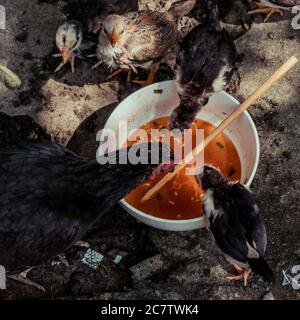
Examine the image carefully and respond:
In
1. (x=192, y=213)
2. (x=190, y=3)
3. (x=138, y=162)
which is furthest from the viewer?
(x=190, y=3)

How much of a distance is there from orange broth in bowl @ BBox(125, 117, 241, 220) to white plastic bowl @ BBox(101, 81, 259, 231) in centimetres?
7

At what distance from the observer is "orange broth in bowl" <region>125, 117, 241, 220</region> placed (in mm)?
4375

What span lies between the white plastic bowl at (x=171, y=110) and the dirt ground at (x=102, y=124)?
0.34 meters

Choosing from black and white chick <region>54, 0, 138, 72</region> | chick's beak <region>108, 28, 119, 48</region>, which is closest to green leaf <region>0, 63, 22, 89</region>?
black and white chick <region>54, 0, 138, 72</region>

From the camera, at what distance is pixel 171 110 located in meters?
4.75

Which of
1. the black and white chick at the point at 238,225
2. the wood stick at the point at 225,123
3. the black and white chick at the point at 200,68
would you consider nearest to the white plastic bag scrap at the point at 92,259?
the wood stick at the point at 225,123

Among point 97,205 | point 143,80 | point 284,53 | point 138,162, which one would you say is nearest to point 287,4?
point 284,53

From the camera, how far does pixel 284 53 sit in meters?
5.05

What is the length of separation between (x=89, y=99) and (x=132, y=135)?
597mm

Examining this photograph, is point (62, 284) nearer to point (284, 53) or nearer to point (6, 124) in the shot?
point (6, 124)

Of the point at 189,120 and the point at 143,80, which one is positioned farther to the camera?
the point at 143,80

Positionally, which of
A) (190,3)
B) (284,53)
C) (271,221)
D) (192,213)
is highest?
(190,3)

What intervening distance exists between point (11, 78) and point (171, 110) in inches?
52.6

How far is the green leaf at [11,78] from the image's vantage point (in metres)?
5.00
